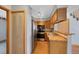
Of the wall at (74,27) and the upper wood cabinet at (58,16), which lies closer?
the wall at (74,27)

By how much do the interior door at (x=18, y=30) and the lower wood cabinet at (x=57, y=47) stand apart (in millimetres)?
438

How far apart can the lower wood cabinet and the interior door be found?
0.44m

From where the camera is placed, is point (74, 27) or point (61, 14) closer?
point (74, 27)

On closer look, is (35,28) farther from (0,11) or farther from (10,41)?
(0,11)

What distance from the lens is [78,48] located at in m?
1.56

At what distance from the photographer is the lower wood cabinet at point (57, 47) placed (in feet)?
5.25

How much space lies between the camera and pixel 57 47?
1.71m

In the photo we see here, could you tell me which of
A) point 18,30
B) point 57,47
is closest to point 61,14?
point 57,47

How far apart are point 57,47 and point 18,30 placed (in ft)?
2.18

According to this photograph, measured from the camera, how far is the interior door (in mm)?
1626

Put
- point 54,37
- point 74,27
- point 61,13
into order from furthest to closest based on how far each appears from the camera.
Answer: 1. point 54,37
2. point 61,13
3. point 74,27

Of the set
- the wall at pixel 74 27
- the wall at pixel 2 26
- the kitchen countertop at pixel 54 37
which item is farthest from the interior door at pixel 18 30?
the wall at pixel 74 27

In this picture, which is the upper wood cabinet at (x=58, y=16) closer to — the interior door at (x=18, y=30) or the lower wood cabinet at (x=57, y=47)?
the lower wood cabinet at (x=57, y=47)

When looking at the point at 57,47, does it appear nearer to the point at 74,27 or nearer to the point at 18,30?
the point at 74,27
